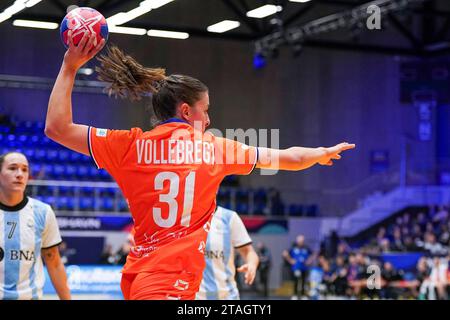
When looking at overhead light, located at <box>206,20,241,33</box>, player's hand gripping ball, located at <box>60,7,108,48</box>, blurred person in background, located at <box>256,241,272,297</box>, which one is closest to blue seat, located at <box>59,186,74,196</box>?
blurred person in background, located at <box>256,241,272,297</box>

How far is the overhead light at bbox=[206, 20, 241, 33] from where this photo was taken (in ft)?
64.5

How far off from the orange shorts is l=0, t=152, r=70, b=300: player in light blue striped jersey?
2081 mm

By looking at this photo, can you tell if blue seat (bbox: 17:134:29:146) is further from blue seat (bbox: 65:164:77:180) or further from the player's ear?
the player's ear

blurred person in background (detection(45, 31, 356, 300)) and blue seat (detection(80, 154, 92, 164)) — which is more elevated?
blue seat (detection(80, 154, 92, 164))

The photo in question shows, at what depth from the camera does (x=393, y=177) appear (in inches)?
954

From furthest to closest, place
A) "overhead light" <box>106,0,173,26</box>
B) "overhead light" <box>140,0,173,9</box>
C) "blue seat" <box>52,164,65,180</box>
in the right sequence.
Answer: "blue seat" <box>52,164,65,180</box>
"overhead light" <box>106,0,173,26</box>
"overhead light" <box>140,0,173,9</box>

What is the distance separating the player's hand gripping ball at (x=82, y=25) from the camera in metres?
3.01

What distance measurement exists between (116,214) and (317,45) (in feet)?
25.9

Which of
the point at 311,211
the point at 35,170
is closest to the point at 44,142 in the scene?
the point at 35,170

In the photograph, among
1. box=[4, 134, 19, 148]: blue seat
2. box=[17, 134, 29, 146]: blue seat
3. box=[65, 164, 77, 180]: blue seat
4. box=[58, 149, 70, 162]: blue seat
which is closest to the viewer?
box=[4, 134, 19, 148]: blue seat

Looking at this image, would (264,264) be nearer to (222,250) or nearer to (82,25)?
(222,250)

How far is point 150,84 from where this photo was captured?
10.2ft

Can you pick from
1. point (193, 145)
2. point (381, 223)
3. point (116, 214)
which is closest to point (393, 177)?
point (381, 223)

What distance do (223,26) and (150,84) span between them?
703 inches
